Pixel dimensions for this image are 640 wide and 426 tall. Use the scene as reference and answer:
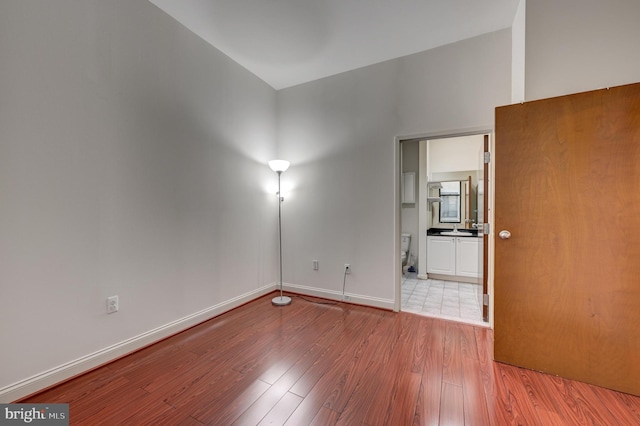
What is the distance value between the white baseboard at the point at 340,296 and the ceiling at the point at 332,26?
2780mm

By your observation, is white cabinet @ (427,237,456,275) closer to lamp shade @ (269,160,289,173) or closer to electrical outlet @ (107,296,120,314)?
lamp shade @ (269,160,289,173)

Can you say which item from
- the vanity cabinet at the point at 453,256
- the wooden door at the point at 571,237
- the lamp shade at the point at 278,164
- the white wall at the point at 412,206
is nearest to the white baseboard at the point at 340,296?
the wooden door at the point at 571,237

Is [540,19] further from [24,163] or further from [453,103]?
[24,163]

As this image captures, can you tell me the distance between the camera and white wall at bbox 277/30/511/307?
255 centimetres

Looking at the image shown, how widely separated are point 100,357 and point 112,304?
0.37 meters

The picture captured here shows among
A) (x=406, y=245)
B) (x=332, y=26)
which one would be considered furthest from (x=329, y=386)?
(x=406, y=245)

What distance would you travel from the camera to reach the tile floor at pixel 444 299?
2830 mm

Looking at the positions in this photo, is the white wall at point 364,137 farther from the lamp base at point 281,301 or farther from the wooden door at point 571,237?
the wooden door at point 571,237

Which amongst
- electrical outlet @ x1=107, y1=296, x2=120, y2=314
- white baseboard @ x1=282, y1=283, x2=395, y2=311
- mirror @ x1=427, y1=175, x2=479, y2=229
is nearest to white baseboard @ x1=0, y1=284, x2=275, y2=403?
electrical outlet @ x1=107, y1=296, x2=120, y2=314

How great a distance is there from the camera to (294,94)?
3514mm

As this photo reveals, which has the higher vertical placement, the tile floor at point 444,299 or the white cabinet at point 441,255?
the white cabinet at point 441,255

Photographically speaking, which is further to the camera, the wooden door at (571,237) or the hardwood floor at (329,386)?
the wooden door at (571,237)

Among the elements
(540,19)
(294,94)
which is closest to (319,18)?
(294,94)

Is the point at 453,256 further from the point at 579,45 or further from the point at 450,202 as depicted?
the point at 579,45
